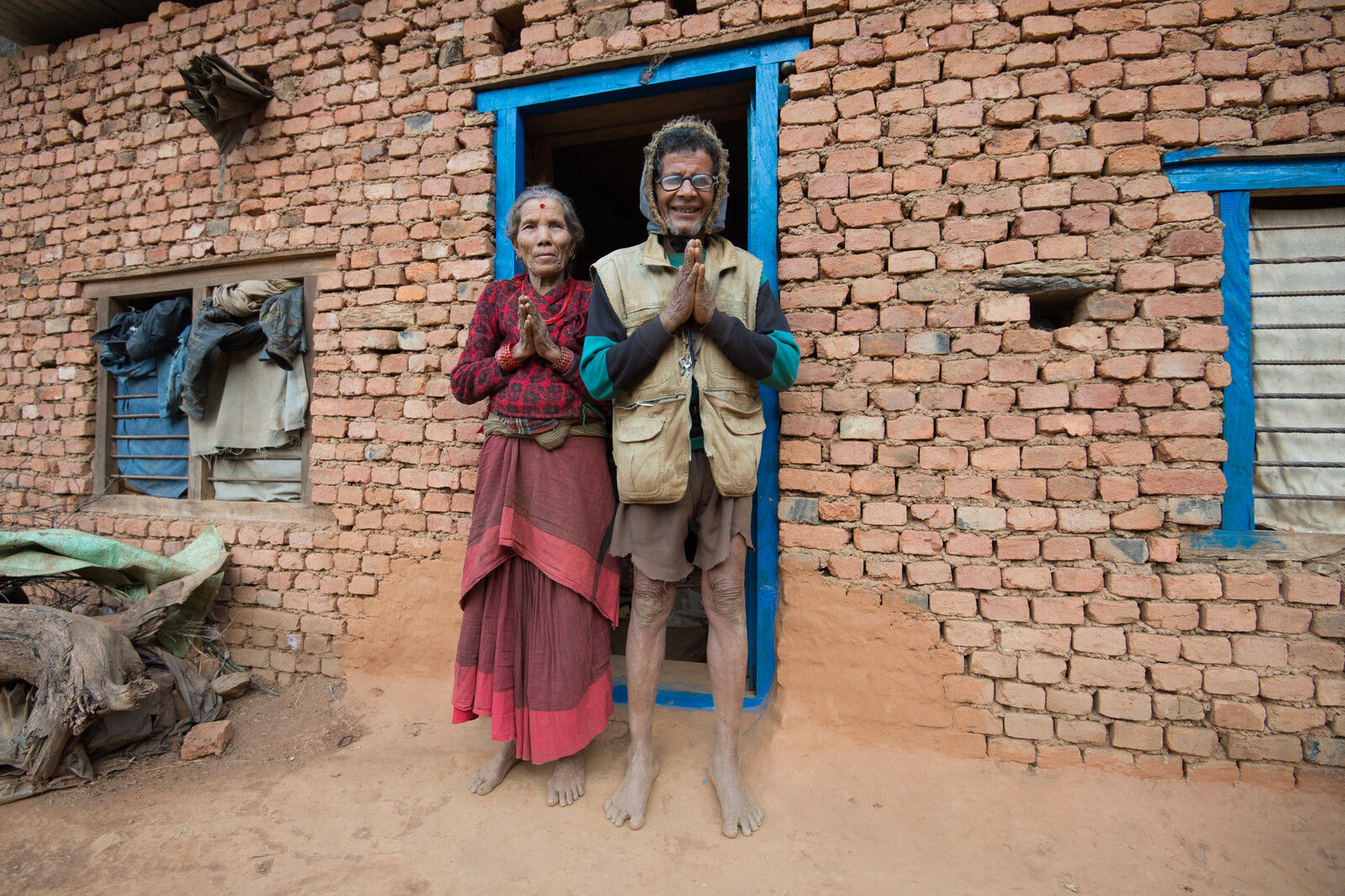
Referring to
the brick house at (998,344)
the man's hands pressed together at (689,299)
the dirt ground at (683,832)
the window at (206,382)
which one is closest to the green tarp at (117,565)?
the window at (206,382)

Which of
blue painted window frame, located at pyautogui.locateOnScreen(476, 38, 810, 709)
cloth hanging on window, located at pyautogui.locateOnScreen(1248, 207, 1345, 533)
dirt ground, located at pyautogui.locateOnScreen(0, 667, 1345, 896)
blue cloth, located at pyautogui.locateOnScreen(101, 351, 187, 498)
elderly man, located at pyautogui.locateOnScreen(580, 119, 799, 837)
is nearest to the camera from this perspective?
dirt ground, located at pyautogui.locateOnScreen(0, 667, 1345, 896)

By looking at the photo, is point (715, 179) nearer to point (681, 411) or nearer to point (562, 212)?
point (562, 212)

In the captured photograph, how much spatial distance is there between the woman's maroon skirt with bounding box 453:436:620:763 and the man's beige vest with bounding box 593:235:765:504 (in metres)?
0.28

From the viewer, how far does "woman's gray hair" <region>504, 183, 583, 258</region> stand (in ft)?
7.33

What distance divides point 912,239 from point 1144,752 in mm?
1988

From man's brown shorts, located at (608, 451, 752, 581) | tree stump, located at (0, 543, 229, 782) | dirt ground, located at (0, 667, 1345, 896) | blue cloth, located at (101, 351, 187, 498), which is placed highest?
blue cloth, located at (101, 351, 187, 498)

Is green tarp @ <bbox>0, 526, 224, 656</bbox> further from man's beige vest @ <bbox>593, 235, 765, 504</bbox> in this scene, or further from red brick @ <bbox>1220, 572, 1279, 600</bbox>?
red brick @ <bbox>1220, 572, 1279, 600</bbox>

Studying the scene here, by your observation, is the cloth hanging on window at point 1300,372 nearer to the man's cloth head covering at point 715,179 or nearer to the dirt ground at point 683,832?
the dirt ground at point 683,832

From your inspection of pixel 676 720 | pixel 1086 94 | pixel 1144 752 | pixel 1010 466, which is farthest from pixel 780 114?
pixel 1144 752

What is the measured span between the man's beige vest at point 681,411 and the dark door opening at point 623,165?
43cm

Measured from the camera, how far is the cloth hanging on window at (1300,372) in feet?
6.93

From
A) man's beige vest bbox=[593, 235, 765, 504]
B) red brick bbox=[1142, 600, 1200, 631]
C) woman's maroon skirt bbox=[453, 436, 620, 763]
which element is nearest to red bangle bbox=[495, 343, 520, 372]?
woman's maroon skirt bbox=[453, 436, 620, 763]

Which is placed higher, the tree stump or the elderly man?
the elderly man

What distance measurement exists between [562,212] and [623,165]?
8.05 ft
